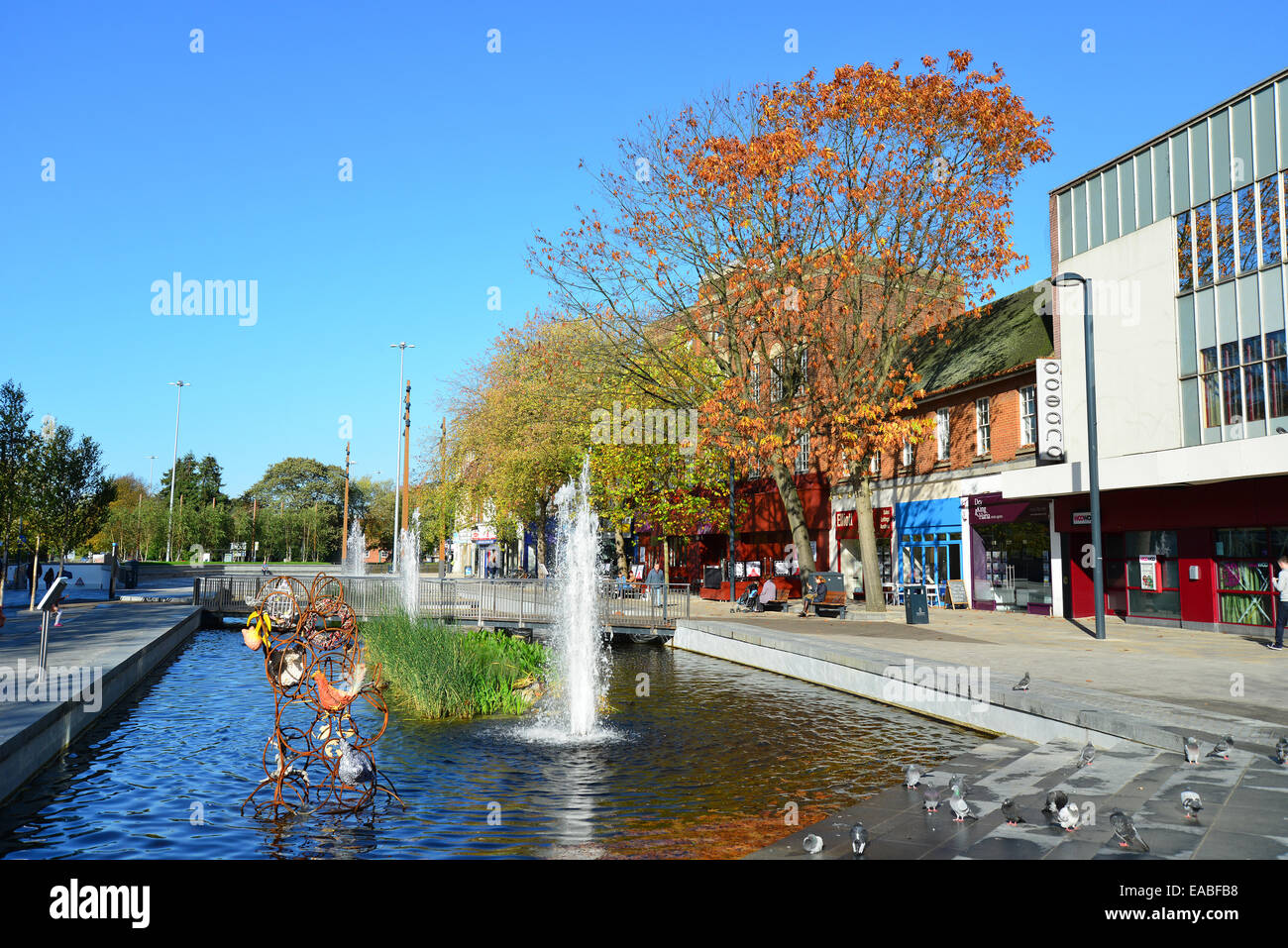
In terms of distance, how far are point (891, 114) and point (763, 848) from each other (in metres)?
22.5

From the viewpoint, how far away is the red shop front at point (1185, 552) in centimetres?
2100

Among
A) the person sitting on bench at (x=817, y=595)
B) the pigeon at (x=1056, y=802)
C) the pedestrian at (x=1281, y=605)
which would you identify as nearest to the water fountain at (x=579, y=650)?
the pigeon at (x=1056, y=802)

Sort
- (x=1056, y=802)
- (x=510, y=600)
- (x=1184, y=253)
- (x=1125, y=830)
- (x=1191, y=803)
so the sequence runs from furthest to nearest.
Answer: (x=510, y=600) → (x=1184, y=253) → (x=1191, y=803) → (x=1056, y=802) → (x=1125, y=830)

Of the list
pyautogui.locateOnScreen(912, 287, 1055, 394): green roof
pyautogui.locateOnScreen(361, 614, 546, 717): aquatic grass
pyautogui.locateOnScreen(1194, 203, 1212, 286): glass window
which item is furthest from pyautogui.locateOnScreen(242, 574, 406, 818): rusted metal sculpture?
pyautogui.locateOnScreen(912, 287, 1055, 394): green roof

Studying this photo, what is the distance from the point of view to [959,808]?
7098 millimetres

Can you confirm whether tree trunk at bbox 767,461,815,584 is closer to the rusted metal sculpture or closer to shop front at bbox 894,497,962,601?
shop front at bbox 894,497,962,601

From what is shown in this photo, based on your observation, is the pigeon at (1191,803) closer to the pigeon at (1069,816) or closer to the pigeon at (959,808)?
the pigeon at (1069,816)

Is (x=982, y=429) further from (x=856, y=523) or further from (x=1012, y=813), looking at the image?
(x=1012, y=813)

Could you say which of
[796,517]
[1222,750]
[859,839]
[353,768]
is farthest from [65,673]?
[796,517]

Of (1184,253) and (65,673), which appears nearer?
(65,673)

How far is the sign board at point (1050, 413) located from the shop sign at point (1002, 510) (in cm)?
178

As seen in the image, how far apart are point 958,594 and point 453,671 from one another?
66.7 feet

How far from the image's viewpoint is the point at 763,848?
656 cm
